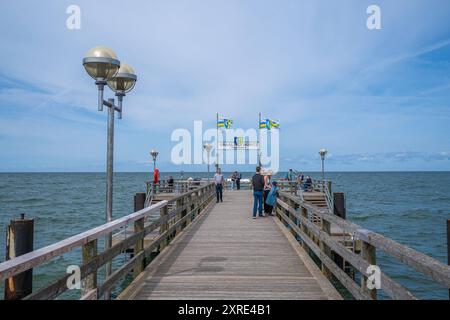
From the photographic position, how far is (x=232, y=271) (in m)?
6.64

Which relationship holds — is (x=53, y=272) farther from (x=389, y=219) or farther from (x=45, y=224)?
(x=389, y=219)

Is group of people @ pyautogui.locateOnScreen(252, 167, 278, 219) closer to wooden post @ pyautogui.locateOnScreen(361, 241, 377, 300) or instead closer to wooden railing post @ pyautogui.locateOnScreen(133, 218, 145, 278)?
wooden railing post @ pyautogui.locateOnScreen(133, 218, 145, 278)

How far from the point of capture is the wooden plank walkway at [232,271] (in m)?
5.41

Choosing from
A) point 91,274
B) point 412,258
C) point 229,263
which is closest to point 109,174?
point 91,274

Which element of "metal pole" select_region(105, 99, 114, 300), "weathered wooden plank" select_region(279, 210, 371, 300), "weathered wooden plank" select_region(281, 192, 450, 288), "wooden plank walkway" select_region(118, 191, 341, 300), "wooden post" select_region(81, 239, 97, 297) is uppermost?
"metal pole" select_region(105, 99, 114, 300)

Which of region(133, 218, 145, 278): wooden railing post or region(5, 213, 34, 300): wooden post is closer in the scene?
region(5, 213, 34, 300): wooden post

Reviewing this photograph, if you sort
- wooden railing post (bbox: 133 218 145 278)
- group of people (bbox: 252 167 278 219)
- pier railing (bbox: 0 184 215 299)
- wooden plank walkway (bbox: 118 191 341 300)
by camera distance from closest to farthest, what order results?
1. pier railing (bbox: 0 184 215 299)
2. wooden plank walkway (bbox: 118 191 341 300)
3. wooden railing post (bbox: 133 218 145 278)
4. group of people (bbox: 252 167 278 219)

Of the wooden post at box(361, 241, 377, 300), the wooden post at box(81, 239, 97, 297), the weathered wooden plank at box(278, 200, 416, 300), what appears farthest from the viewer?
the wooden post at box(81, 239, 97, 297)

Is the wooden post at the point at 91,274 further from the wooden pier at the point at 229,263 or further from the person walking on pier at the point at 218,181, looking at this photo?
the person walking on pier at the point at 218,181

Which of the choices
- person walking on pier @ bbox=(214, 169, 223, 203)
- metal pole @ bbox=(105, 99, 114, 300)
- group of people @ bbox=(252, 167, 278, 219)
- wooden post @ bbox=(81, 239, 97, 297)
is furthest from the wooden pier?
person walking on pier @ bbox=(214, 169, 223, 203)

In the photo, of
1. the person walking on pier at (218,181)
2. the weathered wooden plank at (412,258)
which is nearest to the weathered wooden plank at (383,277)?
the weathered wooden plank at (412,258)

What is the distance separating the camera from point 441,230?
27750mm

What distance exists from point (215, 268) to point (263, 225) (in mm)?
Answer: 5824

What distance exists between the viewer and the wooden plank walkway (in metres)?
5.41
